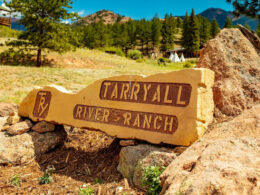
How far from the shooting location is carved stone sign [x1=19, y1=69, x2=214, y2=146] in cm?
278

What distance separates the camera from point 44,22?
14.9 m

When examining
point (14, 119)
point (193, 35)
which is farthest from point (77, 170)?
point (193, 35)

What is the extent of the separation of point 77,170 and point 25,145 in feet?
3.65

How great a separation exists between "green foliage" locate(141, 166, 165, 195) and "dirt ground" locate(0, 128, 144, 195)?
0.22 meters

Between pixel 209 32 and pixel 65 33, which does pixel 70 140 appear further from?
pixel 209 32

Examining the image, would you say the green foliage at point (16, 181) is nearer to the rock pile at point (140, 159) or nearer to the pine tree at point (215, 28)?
the rock pile at point (140, 159)

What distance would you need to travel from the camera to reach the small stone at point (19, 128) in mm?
4008

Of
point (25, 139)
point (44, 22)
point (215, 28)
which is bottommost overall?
point (25, 139)

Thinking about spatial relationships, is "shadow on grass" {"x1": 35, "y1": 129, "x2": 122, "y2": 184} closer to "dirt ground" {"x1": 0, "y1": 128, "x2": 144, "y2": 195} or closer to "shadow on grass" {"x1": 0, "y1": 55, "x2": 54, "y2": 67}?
"dirt ground" {"x1": 0, "y1": 128, "x2": 144, "y2": 195}

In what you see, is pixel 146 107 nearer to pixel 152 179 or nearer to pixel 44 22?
pixel 152 179

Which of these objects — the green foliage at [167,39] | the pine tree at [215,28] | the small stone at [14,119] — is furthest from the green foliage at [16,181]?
the pine tree at [215,28]

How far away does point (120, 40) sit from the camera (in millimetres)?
52531

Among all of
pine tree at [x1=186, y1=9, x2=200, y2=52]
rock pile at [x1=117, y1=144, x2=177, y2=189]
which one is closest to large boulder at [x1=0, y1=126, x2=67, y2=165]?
rock pile at [x1=117, y1=144, x2=177, y2=189]

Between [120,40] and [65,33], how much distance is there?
124ft
